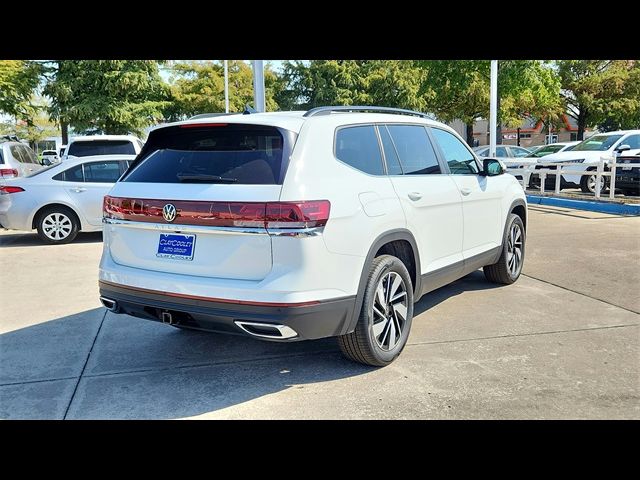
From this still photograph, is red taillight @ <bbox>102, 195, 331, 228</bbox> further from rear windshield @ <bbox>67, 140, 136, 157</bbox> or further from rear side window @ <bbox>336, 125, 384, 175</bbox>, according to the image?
rear windshield @ <bbox>67, 140, 136, 157</bbox>

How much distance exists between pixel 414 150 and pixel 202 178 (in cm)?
197

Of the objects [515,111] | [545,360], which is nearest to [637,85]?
[515,111]

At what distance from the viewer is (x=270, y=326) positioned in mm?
3359

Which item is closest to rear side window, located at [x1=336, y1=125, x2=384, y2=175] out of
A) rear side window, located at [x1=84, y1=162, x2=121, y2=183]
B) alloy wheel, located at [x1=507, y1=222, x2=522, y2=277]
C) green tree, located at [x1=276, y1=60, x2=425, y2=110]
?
alloy wheel, located at [x1=507, y1=222, x2=522, y2=277]

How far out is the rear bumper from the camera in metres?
3.35

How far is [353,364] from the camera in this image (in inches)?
168

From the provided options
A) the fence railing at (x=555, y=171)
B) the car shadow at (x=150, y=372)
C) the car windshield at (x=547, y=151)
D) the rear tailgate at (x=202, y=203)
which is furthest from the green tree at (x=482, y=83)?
the rear tailgate at (x=202, y=203)

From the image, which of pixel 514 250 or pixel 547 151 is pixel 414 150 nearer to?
pixel 514 250

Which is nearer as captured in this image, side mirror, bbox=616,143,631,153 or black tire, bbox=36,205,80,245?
black tire, bbox=36,205,80,245

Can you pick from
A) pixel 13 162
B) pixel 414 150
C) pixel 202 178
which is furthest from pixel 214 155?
pixel 13 162

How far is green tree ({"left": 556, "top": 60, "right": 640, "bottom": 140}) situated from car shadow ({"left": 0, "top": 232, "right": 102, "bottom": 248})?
32.2 metres
